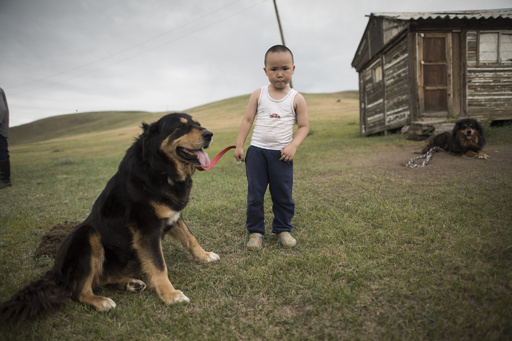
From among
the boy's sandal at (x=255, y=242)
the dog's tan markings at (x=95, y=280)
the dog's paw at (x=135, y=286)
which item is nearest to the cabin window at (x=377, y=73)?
the boy's sandal at (x=255, y=242)

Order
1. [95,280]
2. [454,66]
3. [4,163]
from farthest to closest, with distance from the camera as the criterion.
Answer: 1. [454,66]
2. [4,163]
3. [95,280]

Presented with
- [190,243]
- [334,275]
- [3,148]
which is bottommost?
[334,275]

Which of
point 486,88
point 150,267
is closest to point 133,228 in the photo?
point 150,267

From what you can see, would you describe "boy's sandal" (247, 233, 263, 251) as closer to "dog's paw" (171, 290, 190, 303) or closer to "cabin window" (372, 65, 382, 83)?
"dog's paw" (171, 290, 190, 303)

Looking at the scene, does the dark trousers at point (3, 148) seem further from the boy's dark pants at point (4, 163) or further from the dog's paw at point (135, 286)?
the dog's paw at point (135, 286)

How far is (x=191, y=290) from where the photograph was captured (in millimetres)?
2504

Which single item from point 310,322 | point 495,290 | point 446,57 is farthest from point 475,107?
point 310,322

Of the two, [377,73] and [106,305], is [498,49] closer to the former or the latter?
[377,73]

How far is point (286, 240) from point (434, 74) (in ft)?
40.7

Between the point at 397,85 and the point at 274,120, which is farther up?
the point at 397,85

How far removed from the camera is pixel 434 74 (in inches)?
465

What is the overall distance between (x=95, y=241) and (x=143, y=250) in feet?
1.37

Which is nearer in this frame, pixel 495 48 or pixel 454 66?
pixel 454 66

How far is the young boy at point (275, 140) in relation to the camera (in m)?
3.09
